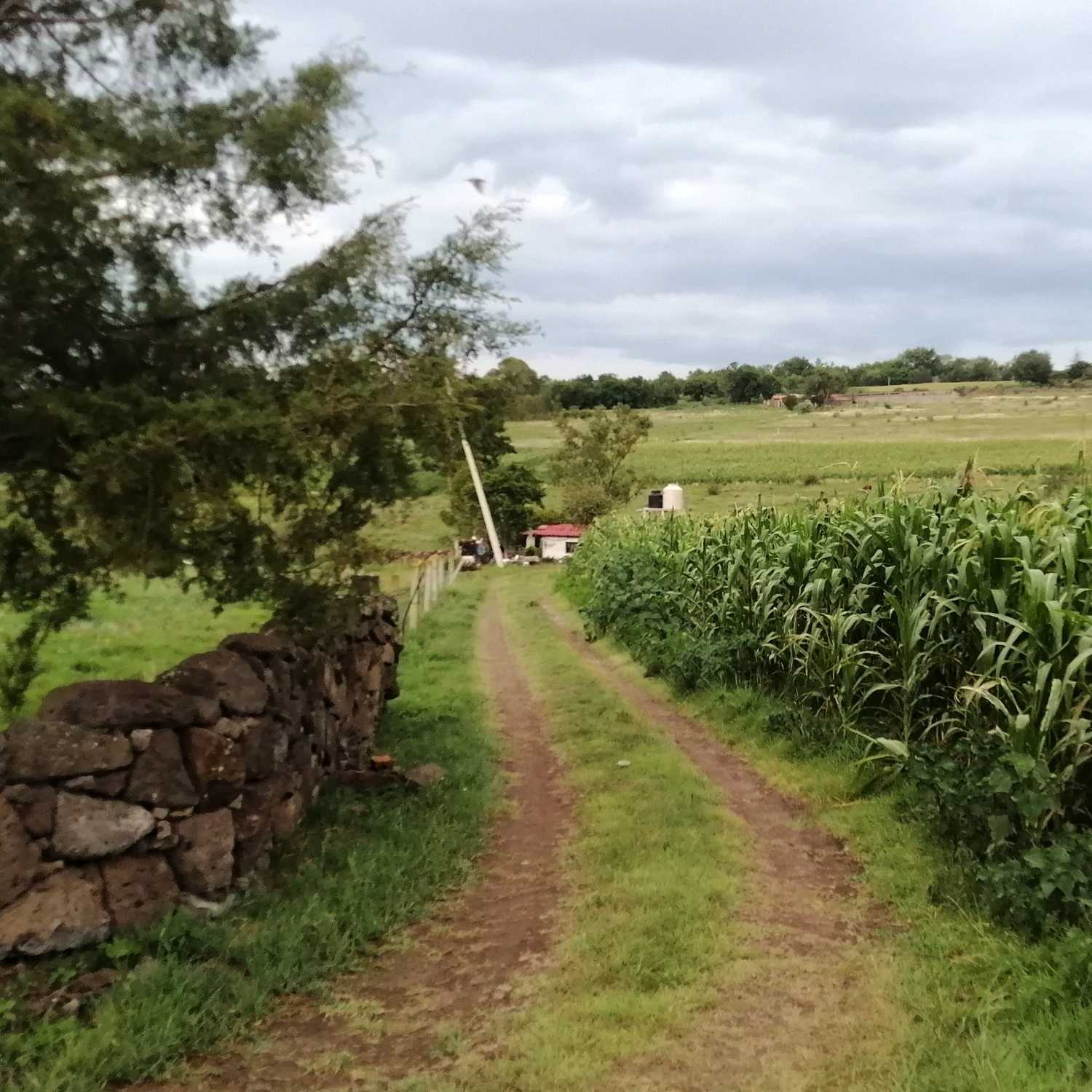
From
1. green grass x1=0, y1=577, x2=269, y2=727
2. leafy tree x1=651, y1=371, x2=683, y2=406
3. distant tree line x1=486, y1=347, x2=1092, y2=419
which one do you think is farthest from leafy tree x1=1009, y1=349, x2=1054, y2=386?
leafy tree x1=651, y1=371, x2=683, y2=406

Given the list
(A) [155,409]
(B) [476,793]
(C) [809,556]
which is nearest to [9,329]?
(A) [155,409]

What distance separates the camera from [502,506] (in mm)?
48750

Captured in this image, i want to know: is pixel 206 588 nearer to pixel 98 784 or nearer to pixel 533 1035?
pixel 98 784

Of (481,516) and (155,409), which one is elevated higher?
(155,409)

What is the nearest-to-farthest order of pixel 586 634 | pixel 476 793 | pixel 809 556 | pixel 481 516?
pixel 476 793 < pixel 809 556 < pixel 586 634 < pixel 481 516

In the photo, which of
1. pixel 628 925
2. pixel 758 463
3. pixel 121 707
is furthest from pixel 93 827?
pixel 758 463

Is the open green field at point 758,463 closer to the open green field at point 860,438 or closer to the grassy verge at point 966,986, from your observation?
the open green field at point 860,438

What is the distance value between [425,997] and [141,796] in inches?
69.0

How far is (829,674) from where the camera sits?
8133 mm

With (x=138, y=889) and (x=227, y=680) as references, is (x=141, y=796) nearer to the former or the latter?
(x=138, y=889)

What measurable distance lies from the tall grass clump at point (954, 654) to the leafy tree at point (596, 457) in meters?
37.3

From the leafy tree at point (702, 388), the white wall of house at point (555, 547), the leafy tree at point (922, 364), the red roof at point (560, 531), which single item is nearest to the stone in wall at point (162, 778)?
the white wall of house at point (555, 547)

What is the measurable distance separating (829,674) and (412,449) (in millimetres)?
4036

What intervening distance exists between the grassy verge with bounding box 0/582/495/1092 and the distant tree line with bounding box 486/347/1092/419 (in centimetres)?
302
